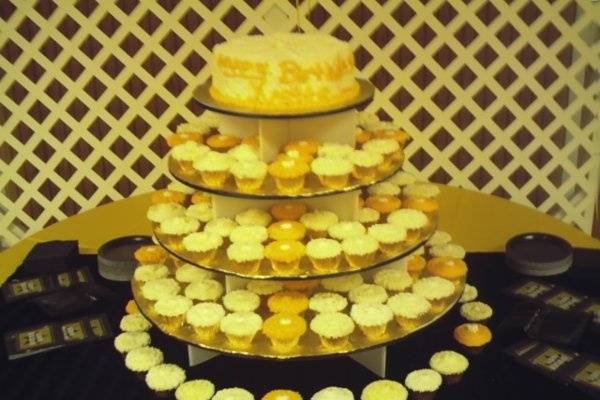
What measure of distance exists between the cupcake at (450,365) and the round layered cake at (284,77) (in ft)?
1.50

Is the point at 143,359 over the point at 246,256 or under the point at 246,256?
under

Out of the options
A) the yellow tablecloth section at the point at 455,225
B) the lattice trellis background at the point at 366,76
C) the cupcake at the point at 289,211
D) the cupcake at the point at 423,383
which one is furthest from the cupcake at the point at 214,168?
the lattice trellis background at the point at 366,76

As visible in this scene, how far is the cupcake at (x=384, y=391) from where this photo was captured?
1319 millimetres

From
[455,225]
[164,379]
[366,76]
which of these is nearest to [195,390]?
[164,379]

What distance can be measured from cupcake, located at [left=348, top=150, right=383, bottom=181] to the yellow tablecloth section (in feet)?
2.00

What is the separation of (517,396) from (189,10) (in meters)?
1.68

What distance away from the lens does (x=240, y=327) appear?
1304mm

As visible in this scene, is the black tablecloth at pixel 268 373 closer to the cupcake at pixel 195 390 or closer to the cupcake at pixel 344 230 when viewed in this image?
the cupcake at pixel 195 390

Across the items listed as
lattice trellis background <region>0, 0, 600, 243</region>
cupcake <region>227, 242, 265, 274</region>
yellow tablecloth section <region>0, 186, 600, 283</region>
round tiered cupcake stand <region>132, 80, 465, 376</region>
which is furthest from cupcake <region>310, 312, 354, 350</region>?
lattice trellis background <region>0, 0, 600, 243</region>

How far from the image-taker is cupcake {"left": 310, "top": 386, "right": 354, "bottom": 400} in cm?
131

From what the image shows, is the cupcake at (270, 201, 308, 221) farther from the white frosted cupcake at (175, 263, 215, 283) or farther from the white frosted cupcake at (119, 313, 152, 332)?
the white frosted cupcake at (119, 313, 152, 332)

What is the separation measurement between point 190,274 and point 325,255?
0.31 m

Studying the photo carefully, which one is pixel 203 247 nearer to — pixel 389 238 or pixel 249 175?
pixel 249 175

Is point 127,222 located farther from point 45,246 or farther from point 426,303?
point 426,303
